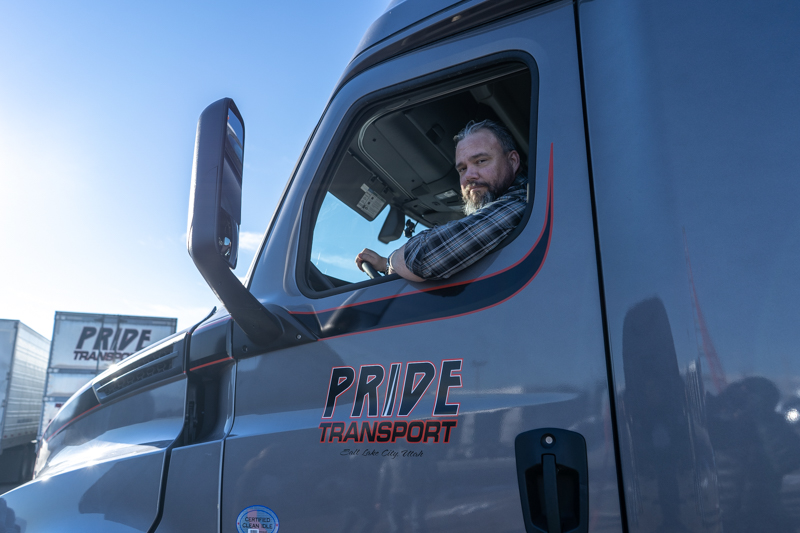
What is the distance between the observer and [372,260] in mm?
1922

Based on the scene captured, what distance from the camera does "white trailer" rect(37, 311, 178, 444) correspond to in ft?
34.7

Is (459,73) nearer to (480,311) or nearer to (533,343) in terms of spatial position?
(480,311)

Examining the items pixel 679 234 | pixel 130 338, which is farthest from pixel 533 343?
pixel 130 338

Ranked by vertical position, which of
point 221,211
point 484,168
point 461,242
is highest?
point 484,168

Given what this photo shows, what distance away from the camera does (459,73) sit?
168 cm

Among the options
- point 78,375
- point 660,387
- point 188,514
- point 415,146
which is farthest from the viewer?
point 78,375

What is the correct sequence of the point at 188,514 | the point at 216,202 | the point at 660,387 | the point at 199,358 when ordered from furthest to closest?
the point at 199,358
the point at 188,514
the point at 216,202
the point at 660,387

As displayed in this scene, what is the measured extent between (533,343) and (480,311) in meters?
0.16

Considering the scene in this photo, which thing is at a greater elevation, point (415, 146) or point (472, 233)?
point (415, 146)

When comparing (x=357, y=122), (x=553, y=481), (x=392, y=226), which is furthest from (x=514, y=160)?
(x=553, y=481)

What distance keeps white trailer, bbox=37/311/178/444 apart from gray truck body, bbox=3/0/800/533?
10279mm

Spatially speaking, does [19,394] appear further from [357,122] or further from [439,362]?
[439,362]

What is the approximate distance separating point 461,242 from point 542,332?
350 millimetres

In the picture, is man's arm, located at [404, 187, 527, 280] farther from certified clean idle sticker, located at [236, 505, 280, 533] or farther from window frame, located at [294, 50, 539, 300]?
certified clean idle sticker, located at [236, 505, 280, 533]
